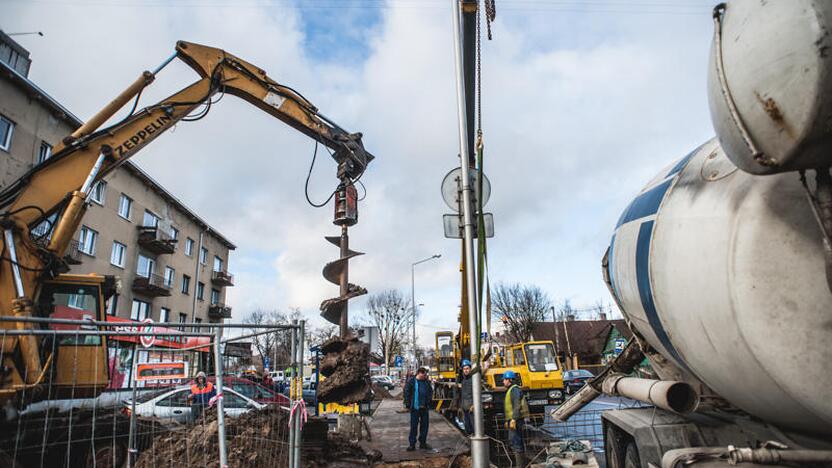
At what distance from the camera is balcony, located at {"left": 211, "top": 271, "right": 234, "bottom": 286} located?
39.4 metres

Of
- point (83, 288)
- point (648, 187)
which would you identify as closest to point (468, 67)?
point (648, 187)

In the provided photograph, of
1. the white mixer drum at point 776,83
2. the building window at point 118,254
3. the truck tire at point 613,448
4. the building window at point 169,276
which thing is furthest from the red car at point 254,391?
the building window at point 169,276

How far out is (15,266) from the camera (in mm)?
6480

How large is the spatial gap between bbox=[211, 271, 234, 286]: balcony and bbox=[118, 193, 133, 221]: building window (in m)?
11.9

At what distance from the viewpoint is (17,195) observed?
7.24m

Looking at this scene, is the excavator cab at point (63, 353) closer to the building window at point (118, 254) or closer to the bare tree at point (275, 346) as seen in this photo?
the bare tree at point (275, 346)

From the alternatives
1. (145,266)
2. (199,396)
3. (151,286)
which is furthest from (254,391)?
(145,266)

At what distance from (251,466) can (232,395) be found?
142 inches

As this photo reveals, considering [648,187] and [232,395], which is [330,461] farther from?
[648,187]

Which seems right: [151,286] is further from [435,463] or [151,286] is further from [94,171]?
[435,463]

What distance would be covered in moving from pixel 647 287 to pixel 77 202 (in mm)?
7892

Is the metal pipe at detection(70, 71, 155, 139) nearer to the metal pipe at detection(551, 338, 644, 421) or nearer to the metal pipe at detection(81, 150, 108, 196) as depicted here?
the metal pipe at detection(81, 150, 108, 196)

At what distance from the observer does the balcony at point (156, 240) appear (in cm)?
2883

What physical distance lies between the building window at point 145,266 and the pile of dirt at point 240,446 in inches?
1007
